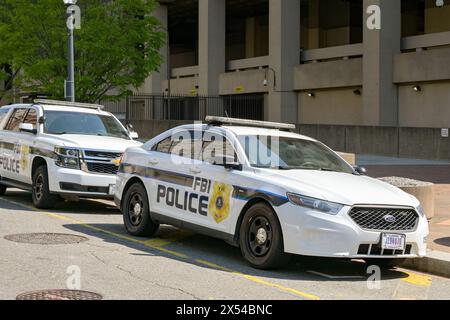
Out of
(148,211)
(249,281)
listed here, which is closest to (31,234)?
(148,211)

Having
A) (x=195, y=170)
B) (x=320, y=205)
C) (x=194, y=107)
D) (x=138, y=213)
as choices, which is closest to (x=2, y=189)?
(x=138, y=213)

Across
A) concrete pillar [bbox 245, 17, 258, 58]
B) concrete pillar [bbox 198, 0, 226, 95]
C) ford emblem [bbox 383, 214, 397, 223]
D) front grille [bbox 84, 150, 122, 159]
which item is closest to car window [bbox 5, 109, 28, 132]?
front grille [bbox 84, 150, 122, 159]

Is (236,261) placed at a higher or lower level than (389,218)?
lower

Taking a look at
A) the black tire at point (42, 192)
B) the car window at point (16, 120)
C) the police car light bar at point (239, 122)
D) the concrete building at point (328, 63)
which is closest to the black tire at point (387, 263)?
the police car light bar at point (239, 122)

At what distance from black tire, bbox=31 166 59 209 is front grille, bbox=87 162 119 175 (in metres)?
0.83

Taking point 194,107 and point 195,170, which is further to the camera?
point 194,107

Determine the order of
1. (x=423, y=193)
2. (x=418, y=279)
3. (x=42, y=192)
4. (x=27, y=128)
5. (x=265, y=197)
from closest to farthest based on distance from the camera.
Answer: (x=265, y=197), (x=418, y=279), (x=423, y=193), (x=42, y=192), (x=27, y=128)

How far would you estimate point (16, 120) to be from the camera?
15.0 m

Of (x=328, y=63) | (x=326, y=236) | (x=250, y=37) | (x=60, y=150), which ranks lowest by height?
(x=326, y=236)

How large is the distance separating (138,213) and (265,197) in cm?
283

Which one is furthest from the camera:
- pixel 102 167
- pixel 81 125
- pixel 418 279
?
pixel 81 125

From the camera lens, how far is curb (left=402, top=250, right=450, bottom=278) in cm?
870

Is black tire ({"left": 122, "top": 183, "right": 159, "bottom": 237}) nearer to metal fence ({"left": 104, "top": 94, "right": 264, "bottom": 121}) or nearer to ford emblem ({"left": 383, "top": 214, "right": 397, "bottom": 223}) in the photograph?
ford emblem ({"left": 383, "top": 214, "right": 397, "bottom": 223})

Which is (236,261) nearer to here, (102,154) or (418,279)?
(418,279)
